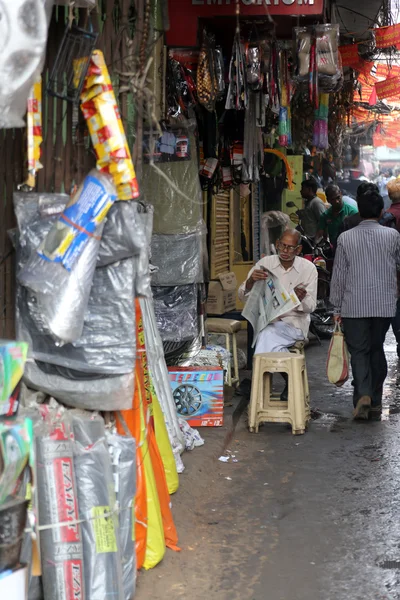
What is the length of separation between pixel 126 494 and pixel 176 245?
14.0 ft

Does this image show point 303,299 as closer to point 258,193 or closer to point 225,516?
point 225,516

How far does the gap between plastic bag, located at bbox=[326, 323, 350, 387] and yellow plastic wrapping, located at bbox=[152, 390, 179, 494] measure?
2.72m

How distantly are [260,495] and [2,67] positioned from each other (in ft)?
12.8

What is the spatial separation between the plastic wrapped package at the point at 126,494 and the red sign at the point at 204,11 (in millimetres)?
4026

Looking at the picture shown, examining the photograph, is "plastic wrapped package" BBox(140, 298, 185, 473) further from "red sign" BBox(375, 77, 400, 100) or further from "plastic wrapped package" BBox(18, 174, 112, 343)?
"red sign" BBox(375, 77, 400, 100)

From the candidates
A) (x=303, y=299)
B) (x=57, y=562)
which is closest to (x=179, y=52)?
(x=303, y=299)

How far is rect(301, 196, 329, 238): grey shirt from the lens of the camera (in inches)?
647

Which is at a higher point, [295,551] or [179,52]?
[179,52]

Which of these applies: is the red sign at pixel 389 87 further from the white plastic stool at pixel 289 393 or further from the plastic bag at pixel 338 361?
the white plastic stool at pixel 289 393

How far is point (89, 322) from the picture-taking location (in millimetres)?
4098

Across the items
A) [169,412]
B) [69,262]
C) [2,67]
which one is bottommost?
[169,412]

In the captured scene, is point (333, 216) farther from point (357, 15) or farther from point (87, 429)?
point (87, 429)

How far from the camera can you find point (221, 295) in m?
10.8

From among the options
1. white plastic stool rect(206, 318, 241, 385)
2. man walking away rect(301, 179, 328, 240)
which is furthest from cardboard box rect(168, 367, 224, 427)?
man walking away rect(301, 179, 328, 240)
